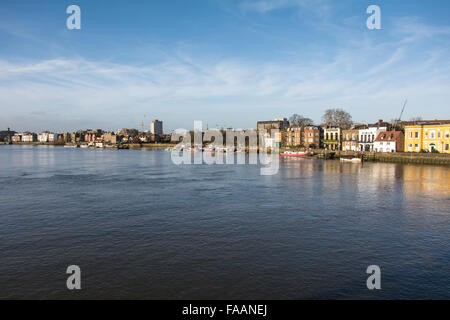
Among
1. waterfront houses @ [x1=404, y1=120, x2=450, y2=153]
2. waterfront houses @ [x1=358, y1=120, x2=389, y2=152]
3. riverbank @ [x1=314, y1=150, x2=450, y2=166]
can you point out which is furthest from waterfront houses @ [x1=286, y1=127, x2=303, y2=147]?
waterfront houses @ [x1=404, y1=120, x2=450, y2=153]

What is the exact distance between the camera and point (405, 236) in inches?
645

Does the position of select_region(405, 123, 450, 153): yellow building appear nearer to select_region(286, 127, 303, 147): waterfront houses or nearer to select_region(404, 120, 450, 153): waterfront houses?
select_region(404, 120, 450, 153): waterfront houses

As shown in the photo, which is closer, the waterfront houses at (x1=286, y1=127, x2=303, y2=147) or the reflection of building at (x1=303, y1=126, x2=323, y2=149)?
the reflection of building at (x1=303, y1=126, x2=323, y2=149)

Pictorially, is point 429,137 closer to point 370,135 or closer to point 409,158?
point 409,158

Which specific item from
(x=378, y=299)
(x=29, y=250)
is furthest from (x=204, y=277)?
(x=29, y=250)

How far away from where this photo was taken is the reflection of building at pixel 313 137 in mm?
97438

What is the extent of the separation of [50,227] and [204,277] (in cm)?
1092

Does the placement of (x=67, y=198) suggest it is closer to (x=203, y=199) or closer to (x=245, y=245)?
(x=203, y=199)

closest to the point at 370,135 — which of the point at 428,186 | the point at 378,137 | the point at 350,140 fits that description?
the point at 378,137

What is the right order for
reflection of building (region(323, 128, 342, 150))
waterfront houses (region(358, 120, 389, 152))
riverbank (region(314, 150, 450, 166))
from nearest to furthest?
1. riverbank (region(314, 150, 450, 166))
2. waterfront houses (region(358, 120, 389, 152))
3. reflection of building (region(323, 128, 342, 150))

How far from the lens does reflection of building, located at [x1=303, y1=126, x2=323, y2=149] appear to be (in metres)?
97.4

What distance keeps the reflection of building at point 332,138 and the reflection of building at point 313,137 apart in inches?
82.2

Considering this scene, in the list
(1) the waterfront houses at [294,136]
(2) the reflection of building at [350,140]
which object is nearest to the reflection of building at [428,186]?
(2) the reflection of building at [350,140]
